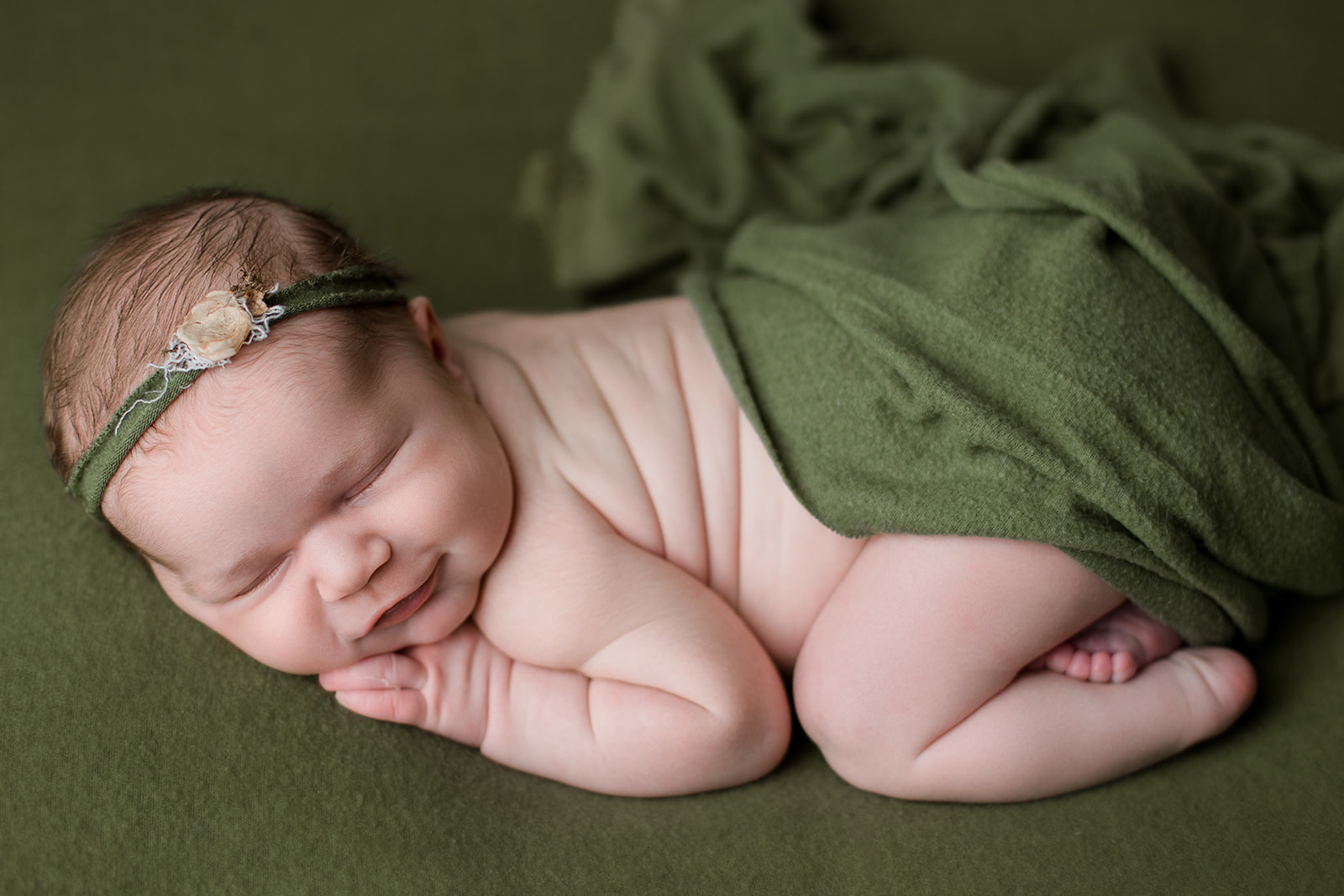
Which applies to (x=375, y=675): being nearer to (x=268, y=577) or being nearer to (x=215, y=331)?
(x=268, y=577)

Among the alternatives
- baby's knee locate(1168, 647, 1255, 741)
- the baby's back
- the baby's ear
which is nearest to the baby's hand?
the baby's back

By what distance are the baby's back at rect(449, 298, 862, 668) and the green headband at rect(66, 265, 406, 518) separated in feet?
0.91

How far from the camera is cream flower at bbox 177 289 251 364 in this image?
92 centimetres

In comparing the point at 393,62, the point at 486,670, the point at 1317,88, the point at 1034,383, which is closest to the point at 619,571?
the point at 486,670

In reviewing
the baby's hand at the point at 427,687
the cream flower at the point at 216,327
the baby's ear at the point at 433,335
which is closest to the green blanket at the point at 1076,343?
the baby's ear at the point at 433,335

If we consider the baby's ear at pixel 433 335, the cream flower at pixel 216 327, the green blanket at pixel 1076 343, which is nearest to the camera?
the cream flower at pixel 216 327

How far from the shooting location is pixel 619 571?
1134 millimetres

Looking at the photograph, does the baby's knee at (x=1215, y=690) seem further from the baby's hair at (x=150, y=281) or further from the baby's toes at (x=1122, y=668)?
the baby's hair at (x=150, y=281)

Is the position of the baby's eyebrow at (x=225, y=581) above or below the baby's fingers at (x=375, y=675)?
above

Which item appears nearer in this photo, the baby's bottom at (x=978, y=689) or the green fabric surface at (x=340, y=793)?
the green fabric surface at (x=340, y=793)

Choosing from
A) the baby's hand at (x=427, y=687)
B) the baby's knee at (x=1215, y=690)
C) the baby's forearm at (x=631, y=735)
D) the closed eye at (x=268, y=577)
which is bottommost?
the baby's knee at (x=1215, y=690)

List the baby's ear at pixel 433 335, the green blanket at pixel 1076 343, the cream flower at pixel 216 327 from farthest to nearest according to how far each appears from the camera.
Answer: the baby's ear at pixel 433 335 < the green blanket at pixel 1076 343 < the cream flower at pixel 216 327

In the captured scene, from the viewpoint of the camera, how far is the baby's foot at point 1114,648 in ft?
3.76

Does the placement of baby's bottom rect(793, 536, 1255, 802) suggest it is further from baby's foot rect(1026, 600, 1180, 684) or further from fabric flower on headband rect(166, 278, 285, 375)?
fabric flower on headband rect(166, 278, 285, 375)
